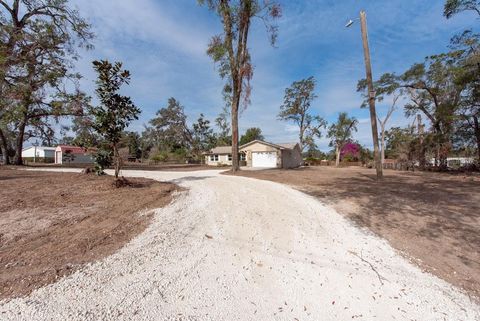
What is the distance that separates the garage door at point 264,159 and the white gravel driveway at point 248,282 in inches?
962

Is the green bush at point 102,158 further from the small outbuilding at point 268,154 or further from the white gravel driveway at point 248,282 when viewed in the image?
the small outbuilding at point 268,154

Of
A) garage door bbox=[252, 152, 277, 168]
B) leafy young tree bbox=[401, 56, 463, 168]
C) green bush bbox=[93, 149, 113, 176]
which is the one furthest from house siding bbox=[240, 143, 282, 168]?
green bush bbox=[93, 149, 113, 176]

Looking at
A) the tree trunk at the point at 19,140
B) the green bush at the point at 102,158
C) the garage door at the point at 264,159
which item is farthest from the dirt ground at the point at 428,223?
the tree trunk at the point at 19,140

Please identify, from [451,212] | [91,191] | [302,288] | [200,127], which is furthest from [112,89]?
[200,127]

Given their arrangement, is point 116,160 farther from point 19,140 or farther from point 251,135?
point 251,135

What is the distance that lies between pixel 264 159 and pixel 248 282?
87.8ft

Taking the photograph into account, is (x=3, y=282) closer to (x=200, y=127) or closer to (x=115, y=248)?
(x=115, y=248)

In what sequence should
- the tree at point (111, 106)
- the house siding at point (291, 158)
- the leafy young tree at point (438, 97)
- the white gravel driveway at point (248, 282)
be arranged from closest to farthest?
the white gravel driveway at point (248, 282) → the tree at point (111, 106) → the leafy young tree at point (438, 97) → the house siding at point (291, 158)

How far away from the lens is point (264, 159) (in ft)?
96.4

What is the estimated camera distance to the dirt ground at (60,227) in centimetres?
282

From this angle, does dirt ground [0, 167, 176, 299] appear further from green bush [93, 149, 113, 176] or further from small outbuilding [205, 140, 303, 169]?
small outbuilding [205, 140, 303, 169]

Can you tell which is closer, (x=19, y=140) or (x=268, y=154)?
(x=19, y=140)

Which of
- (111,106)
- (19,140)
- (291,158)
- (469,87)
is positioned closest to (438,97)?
(469,87)

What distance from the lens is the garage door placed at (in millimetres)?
28859
